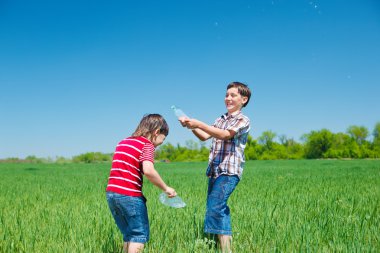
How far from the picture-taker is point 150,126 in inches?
120

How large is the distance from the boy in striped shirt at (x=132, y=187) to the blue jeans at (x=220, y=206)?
558 millimetres

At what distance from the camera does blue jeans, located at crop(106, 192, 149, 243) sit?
2.89 meters

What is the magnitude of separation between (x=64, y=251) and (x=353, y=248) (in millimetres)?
2494

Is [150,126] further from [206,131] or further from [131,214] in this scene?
[131,214]

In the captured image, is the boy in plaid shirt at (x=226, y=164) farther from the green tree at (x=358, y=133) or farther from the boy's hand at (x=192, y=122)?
the green tree at (x=358, y=133)

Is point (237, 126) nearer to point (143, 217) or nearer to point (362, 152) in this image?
point (143, 217)

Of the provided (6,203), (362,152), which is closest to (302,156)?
(362,152)

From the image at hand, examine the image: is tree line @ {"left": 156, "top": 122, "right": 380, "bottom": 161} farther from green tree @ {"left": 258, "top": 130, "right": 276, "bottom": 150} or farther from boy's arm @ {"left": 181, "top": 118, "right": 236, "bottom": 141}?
boy's arm @ {"left": 181, "top": 118, "right": 236, "bottom": 141}

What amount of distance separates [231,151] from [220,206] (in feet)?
1.70

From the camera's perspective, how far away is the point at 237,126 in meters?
3.28

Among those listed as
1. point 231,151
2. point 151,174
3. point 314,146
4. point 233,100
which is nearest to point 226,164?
point 231,151

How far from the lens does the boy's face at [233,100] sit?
11.4 feet

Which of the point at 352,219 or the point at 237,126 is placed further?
the point at 352,219

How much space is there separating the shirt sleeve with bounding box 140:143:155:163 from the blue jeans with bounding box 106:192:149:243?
13.5 inches
